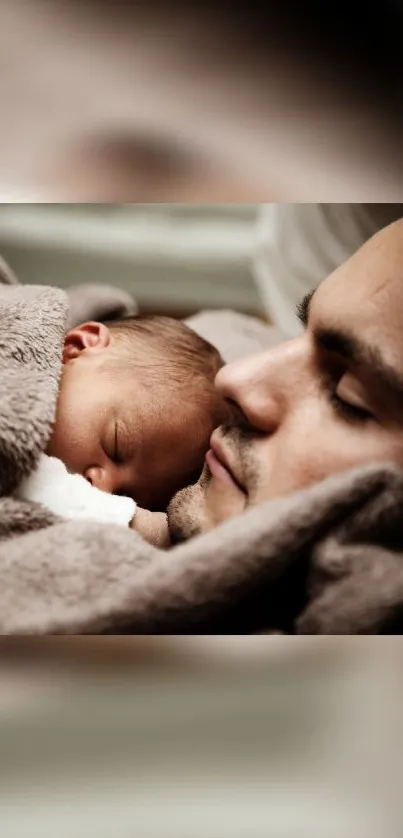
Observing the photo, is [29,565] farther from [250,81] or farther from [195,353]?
[250,81]

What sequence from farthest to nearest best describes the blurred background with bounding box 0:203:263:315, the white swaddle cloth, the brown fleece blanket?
the blurred background with bounding box 0:203:263:315 < the white swaddle cloth < the brown fleece blanket

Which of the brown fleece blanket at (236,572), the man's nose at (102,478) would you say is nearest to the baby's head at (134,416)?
A: the man's nose at (102,478)

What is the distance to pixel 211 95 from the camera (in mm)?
714

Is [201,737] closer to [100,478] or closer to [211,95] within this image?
[100,478]

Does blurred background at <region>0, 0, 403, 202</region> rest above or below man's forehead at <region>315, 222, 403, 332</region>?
above

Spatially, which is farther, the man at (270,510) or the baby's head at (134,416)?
the baby's head at (134,416)

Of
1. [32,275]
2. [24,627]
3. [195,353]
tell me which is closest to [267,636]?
[24,627]

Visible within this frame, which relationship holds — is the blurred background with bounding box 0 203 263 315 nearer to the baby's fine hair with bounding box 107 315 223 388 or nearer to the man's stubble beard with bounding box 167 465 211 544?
the baby's fine hair with bounding box 107 315 223 388

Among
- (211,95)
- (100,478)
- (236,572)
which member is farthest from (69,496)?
(211,95)

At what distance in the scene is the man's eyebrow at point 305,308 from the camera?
0.71m

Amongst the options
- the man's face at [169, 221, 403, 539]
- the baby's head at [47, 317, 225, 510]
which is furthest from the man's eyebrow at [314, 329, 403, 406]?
the baby's head at [47, 317, 225, 510]

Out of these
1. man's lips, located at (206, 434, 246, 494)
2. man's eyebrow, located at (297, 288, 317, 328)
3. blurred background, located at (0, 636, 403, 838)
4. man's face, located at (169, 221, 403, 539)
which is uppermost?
man's eyebrow, located at (297, 288, 317, 328)

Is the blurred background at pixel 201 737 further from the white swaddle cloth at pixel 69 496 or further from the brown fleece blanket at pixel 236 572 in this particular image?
the white swaddle cloth at pixel 69 496

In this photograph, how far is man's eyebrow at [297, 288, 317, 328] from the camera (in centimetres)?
71
